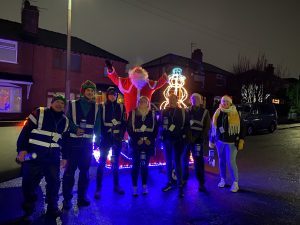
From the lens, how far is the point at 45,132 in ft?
15.7

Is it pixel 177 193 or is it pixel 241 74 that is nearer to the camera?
pixel 177 193

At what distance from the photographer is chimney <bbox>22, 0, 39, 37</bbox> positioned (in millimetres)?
26498

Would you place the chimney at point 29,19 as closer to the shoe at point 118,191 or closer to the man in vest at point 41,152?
the shoe at point 118,191

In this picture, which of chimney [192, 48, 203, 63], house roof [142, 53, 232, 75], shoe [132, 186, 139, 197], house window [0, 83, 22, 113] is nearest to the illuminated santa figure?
shoe [132, 186, 139, 197]

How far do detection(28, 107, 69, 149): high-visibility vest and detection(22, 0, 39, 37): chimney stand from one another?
24548mm

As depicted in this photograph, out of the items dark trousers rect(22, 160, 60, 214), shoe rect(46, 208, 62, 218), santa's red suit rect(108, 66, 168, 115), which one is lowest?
shoe rect(46, 208, 62, 218)

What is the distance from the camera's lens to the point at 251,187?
7137mm

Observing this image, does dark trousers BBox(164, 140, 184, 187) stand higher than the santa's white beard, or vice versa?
the santa's white beard

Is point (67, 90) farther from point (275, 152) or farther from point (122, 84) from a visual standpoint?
point (275, 152)

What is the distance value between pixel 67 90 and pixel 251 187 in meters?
10.4

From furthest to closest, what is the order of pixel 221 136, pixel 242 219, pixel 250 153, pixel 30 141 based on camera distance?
pixel 250 153, pixel 221 136, pixel 242 219, pixel 30 141

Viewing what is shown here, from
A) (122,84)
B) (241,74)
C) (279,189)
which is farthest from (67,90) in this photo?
(241,74)

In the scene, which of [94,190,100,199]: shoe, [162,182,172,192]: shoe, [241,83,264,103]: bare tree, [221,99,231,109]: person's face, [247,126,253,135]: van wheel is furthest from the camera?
[241,83,264,103]: bare tree

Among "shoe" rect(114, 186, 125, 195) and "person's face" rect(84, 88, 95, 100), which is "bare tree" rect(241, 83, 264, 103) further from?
"person's face" rect(84, 88, 95, 100)
